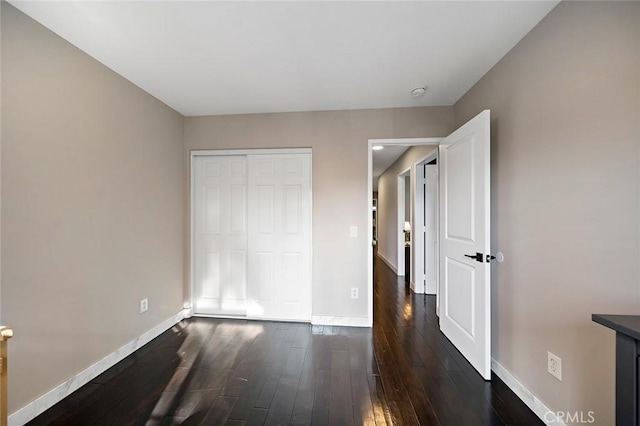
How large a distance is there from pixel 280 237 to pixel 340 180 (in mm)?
1008

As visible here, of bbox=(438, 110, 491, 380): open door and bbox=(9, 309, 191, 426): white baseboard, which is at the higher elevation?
bbox=(438, 110, 491, 380): open door

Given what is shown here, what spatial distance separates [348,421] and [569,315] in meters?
1.41

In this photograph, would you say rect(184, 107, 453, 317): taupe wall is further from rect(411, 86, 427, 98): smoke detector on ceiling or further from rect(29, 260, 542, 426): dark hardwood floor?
rect(29, 260, 542, 426): dark hardwood floor

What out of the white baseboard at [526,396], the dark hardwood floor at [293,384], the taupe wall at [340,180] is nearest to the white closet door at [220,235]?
the dark hardwood floor at [293,384]

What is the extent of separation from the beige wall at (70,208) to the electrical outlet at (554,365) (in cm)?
318

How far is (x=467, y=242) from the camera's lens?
2180mm

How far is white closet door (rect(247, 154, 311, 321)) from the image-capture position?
3.09 metres

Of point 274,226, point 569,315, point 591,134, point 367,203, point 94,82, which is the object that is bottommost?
point 569,315

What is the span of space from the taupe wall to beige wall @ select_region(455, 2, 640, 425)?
3.72ft

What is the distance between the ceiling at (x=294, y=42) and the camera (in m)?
1.50

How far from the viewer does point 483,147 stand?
77.6 inches

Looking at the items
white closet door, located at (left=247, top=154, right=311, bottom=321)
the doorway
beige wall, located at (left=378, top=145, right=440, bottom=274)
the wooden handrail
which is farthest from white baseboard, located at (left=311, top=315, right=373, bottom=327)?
the wooden handrail

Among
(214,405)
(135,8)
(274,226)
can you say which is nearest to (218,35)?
→ (135,8)

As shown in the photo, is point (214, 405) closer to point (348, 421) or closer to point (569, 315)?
point (348, 421)
